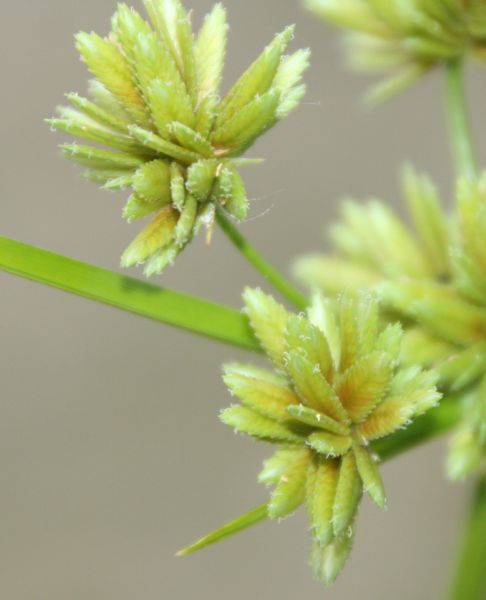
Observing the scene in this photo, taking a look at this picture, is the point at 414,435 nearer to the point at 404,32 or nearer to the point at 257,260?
the point at 257,260

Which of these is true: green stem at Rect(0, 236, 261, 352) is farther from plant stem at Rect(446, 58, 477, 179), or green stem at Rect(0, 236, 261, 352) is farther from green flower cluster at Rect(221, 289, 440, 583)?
plant stem at Rect(446, 58, 477, 179)

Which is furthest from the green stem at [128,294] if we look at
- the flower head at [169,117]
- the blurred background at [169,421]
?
the blurred background at [169,421]

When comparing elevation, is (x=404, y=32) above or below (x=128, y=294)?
above

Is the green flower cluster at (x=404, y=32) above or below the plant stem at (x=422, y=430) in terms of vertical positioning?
above

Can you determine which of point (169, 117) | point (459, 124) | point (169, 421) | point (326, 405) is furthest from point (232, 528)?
point (169, 421)

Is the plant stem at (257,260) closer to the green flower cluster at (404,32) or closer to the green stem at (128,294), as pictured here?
the green stem at (128,294)

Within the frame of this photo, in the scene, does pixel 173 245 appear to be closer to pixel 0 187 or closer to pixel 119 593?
pixel 0 187
